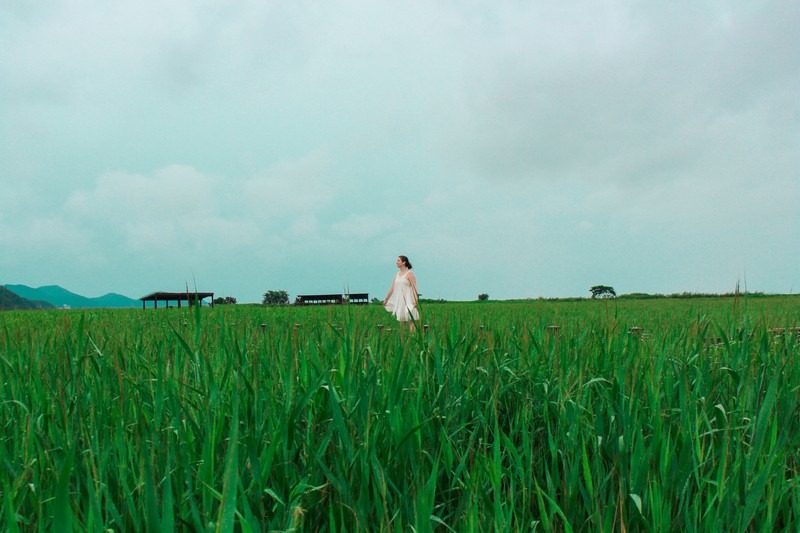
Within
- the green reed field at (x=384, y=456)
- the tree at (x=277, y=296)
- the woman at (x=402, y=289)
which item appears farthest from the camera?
the tree at (x=277, y=296)

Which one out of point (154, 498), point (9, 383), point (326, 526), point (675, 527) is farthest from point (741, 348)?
point (9, 383)

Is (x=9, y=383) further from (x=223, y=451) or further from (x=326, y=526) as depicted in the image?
(x=326, y=526)

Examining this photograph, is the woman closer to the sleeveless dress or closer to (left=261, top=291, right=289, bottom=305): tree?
the sleeveless dress

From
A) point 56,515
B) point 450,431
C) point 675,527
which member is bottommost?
point 675,527

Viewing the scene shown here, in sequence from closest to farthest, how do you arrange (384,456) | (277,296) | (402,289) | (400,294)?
(384,456) < (402,289) < (400,294) < (277,296)

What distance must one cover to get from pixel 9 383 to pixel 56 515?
94.3 inches

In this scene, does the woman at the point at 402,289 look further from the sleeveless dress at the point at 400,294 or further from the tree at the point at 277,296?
the tree at the point at 277,296

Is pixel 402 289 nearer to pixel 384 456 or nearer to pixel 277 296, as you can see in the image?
pixel 384 456

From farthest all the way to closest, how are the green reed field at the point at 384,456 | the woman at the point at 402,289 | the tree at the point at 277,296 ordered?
the tree at the point at 277,296, the woman at the point at 402,289, the green reed field at the point at 384,456

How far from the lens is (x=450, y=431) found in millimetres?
2504

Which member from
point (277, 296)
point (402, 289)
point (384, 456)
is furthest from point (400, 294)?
point (277, 296)

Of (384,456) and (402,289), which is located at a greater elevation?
(402,289)

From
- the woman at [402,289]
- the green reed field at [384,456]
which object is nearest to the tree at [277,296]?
the woman at [402,289]

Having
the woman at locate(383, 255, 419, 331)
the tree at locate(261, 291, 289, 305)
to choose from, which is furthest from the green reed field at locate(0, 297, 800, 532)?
the tree at locate(261, 291, 289, 305)
